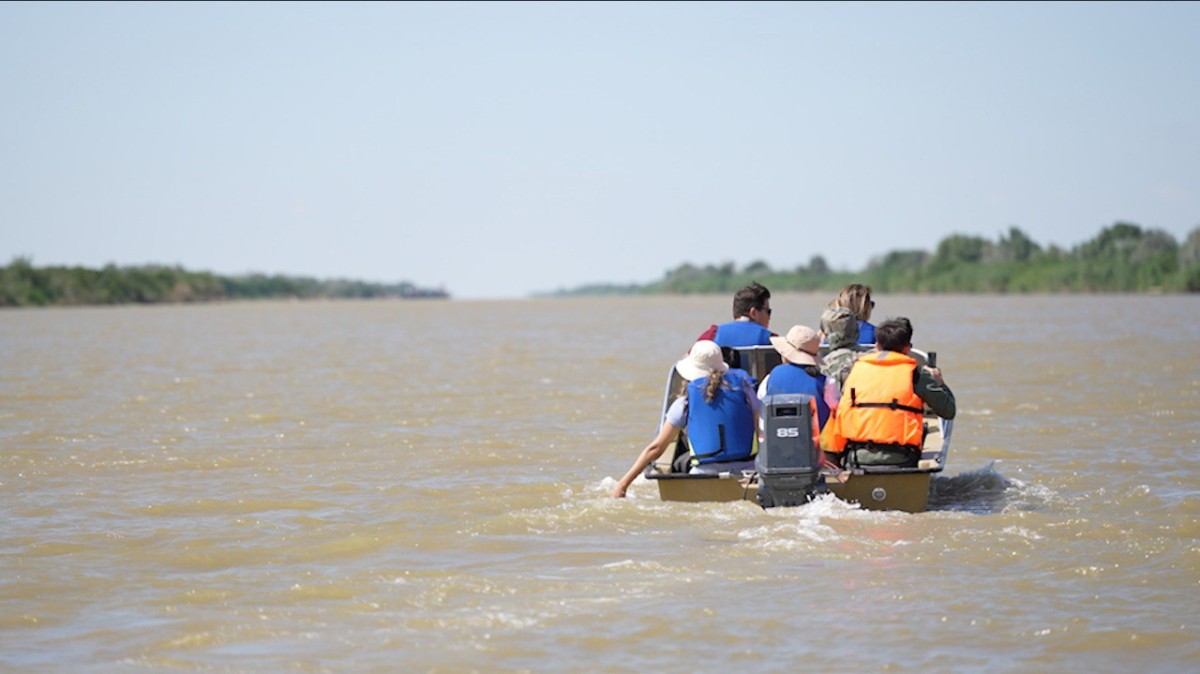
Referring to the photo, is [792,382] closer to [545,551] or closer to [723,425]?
[723,425]

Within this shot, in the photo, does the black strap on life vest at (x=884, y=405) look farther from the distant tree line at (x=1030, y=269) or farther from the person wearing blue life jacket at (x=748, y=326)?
the distant tree line at (x=1030, y=269)

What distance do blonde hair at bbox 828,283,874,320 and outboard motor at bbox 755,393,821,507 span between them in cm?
178

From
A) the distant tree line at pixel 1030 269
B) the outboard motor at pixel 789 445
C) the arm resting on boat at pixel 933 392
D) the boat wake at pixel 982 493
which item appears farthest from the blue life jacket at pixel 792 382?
the distant tree line at pixel 1030 269

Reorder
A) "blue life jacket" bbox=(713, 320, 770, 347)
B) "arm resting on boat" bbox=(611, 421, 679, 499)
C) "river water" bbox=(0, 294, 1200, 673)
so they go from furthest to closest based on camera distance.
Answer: "blue life jacket" bbox=(713, 320, 770, 347), "arm resting on boat" bbox=(611, 421, 679, 499), "river water" bbox=(0, 294, 1200, 673)

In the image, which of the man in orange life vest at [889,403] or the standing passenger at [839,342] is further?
the standing passenger at [839,342]

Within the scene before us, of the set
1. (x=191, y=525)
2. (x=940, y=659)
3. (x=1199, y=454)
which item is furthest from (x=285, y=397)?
(x=940, y=659)

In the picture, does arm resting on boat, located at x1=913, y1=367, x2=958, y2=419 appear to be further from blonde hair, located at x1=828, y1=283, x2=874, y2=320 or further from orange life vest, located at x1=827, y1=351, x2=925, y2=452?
blonde hair, located at x1=828, y1=283, x2=874, y2=320

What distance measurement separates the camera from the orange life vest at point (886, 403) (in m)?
9.69

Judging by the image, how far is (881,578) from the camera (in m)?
7.88

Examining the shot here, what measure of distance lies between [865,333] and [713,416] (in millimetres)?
1843

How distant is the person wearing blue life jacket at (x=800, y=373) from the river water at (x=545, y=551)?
815mm

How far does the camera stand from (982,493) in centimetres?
1102

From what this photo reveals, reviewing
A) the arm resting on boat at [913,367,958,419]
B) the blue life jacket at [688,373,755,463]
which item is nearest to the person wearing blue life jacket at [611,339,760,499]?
the blue life jacket at [688,373,755,463]

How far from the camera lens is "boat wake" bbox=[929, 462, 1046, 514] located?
1034 cm
